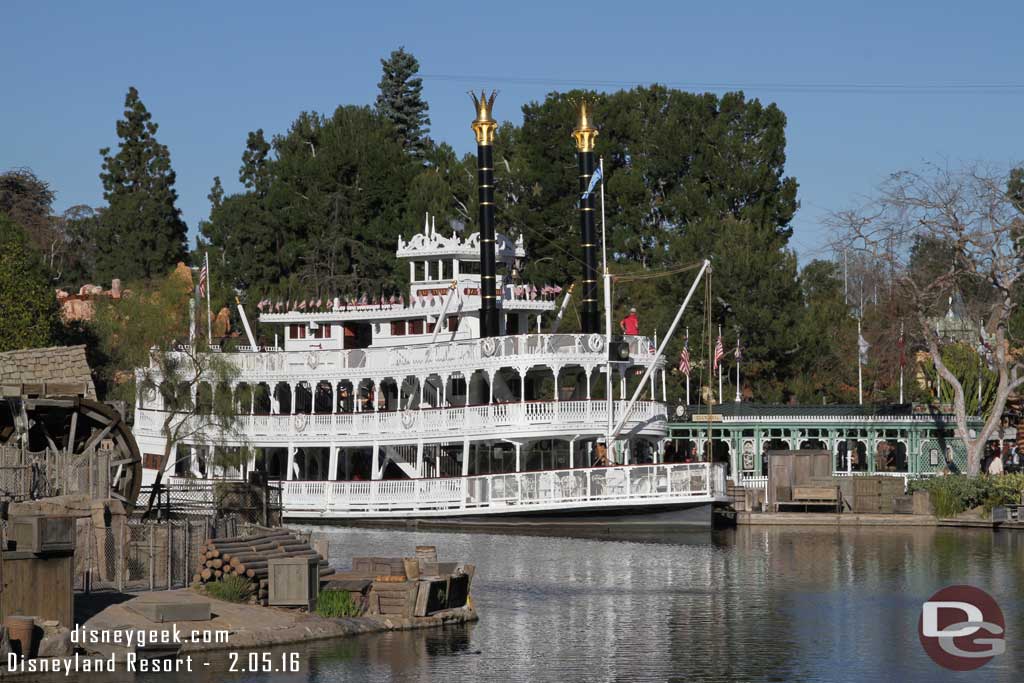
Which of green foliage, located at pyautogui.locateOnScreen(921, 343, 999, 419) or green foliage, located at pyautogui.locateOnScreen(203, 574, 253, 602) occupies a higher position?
green foliage, located at pyautogui.locateOnScreen(921, 343, 999, 419)

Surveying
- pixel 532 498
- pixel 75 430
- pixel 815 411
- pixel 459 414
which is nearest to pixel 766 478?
pixel 815 411

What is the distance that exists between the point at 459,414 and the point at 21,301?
19.7 metres

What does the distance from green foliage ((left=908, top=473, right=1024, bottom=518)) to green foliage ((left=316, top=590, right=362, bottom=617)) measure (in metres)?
26.5

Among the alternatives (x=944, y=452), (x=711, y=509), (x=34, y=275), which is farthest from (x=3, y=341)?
(x=944, y=452)

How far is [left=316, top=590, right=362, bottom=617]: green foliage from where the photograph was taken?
980 inches

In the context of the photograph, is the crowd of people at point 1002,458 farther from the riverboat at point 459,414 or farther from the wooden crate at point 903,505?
the riverboat at point 459,414

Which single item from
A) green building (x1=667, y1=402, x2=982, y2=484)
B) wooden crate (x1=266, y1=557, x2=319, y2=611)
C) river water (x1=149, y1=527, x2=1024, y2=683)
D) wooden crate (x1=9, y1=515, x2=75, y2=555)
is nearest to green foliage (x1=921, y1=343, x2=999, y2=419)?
green building (x1=667, y1=402, x2=982, y2=484)

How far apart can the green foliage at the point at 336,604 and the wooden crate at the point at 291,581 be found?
6.9 inches

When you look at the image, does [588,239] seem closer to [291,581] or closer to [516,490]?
[516,490]

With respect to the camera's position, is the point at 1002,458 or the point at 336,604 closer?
the point at 336,604

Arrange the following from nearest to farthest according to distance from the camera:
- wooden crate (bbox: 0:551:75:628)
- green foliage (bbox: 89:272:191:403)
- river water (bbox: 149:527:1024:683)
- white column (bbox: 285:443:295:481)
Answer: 1. wooden crate (bbox: 0:551:75:628)
2. river water (bbox: 149:527:1024:683)
3. white column (bbox: 285:443:295:481)
4. green foliage (bbox: 89:272:191:403)

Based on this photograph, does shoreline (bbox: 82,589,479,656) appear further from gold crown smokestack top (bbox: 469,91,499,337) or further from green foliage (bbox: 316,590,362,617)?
gold crown smokestack top (bbox: 469,91,499,337)

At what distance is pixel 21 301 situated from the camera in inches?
2308

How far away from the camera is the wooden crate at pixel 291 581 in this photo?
24625mm
